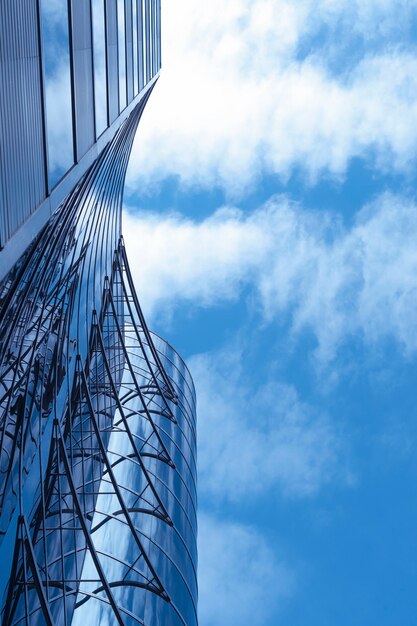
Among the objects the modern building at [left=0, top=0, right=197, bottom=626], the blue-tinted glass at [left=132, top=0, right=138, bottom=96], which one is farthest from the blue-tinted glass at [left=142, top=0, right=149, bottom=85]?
the blue-tinted glass at [left=132, top=0, right=138, bottom=96]

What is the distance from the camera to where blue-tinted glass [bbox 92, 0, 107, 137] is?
50.9 feet

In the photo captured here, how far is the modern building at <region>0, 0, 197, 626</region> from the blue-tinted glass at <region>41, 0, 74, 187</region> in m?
0.04

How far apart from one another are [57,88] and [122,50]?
362 inches

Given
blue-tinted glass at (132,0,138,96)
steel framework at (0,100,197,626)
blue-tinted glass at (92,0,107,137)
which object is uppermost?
blue-tinted glass at (132,0,138,96)

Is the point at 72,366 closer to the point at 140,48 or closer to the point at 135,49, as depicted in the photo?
the point at 135,49

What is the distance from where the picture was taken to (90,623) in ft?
55.6

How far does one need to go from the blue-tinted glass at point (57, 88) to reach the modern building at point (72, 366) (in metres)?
0.04

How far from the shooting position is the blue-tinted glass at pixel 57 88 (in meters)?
11.3

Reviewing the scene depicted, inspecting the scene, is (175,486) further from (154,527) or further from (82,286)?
(82,286)

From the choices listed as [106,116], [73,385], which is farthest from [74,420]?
[106,116]

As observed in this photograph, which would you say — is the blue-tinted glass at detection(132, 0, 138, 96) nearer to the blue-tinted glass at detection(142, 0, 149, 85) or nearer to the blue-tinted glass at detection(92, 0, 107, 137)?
the blue-tinted glass at detection(142, 0, 149, 85)

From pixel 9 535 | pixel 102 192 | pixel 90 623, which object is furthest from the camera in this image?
pixel 102 192

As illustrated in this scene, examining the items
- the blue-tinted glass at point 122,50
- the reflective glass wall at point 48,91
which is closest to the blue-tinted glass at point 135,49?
the blue-tinted glass at point 122,50

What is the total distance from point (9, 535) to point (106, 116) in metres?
9.61
